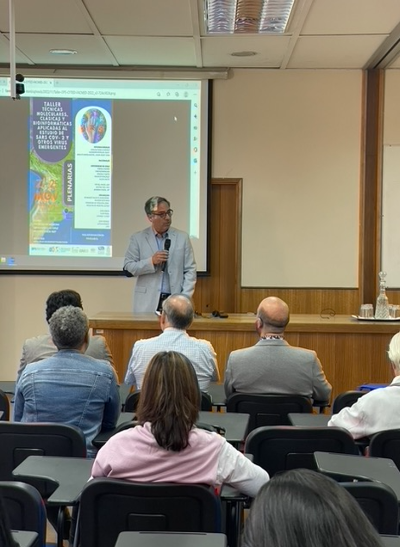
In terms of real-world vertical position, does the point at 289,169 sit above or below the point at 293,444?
above

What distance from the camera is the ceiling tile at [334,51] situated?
19.5 feet

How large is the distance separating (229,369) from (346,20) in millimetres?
3291

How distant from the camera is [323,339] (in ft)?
17.2

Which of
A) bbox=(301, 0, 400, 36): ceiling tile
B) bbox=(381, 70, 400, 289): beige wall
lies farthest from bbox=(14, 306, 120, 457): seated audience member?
bbox=(381, 70, 400, 289): beige wall

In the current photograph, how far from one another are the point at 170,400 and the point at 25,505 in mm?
494

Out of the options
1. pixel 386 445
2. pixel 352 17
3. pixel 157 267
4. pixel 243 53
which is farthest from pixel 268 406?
pixel 243 53

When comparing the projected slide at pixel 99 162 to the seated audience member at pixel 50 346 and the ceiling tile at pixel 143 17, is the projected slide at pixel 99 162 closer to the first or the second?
the ceiling tile at pixel 143 17

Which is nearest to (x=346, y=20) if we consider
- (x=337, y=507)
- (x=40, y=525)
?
(x=40, y=525)

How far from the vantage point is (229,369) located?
3488 millimetres

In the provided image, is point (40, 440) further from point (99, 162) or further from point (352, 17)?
point (99, 162)

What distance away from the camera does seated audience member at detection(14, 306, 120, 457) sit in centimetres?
277

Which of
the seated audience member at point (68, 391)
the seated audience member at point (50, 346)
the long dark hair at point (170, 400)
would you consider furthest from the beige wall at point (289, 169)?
the long dark hair at point (170, 400)

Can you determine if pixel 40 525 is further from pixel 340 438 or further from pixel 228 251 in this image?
pixel 228 251

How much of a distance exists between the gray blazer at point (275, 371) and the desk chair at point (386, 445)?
0.90m
